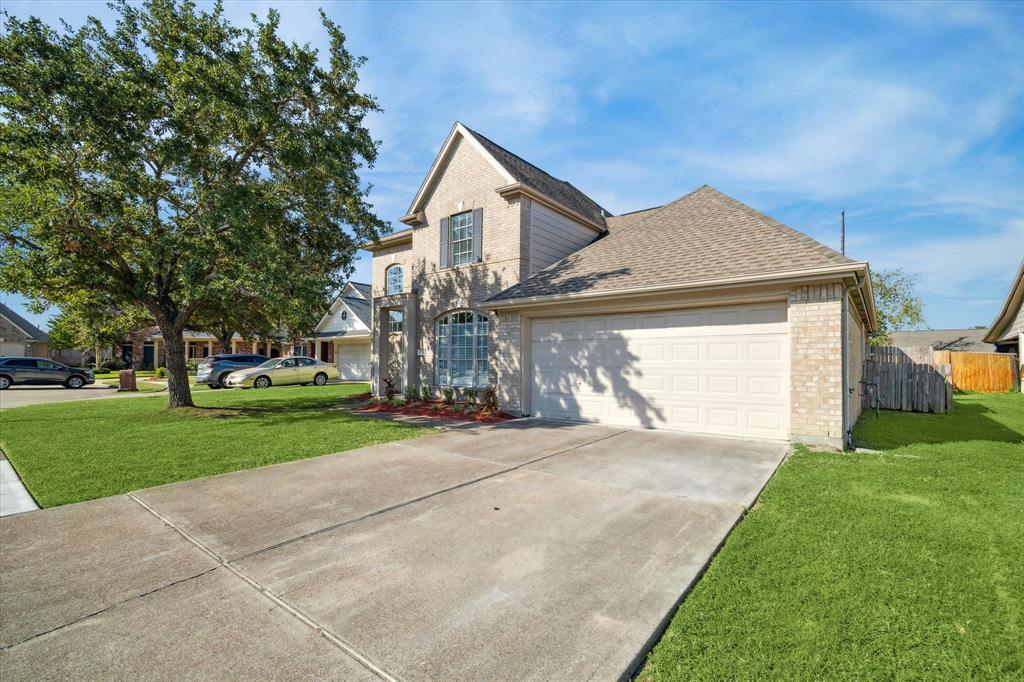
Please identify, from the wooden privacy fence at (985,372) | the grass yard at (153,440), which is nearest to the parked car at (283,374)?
the grass yard at (153,440)

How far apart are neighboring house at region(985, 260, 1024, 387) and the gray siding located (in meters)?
18.4

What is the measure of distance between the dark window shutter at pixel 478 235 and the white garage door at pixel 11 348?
4360 centimetres

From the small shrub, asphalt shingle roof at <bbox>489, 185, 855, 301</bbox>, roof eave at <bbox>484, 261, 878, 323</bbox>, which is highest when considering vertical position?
asphalt shingle roof at <bbox>489, 185, 855, 301</bbox>

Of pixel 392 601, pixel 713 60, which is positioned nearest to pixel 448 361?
pixel 713 60

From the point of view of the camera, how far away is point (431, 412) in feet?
41.1

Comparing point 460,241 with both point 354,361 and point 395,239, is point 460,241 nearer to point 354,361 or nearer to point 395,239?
point 395,239

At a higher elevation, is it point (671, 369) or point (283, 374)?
point (671, 369)

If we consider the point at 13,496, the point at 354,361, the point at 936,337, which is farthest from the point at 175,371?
the point at 936,337

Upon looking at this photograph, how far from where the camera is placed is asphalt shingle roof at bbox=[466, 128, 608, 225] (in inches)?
513

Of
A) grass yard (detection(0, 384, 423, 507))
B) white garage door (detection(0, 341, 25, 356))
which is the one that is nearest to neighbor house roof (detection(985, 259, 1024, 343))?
grass yard (detection(0, 384, 423, 507))

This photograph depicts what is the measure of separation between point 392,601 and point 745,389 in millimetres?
7466

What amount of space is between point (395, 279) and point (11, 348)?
39498 millimetres

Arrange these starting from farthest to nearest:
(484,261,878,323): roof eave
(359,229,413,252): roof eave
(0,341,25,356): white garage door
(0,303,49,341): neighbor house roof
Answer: (0,303,49,341): neighbor house roof < (0,341,25,356): white garage door < (359,229,413,252): roof eave < (484,261,878,323): roof eave

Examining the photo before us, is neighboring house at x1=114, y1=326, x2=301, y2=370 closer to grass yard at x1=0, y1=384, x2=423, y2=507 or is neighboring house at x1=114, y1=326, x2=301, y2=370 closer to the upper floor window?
grass yard at x1=0, y1=384, x2=423, y2=507
